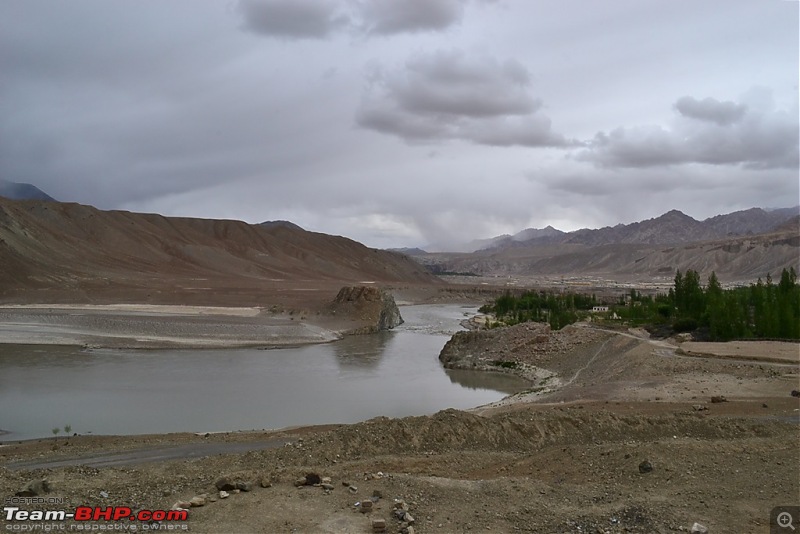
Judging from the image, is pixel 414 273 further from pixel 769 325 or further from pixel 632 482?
pixel 632 482

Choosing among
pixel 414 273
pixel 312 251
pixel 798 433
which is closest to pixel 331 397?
pixel 798 433

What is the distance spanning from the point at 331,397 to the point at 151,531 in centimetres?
2025

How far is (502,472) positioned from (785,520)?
16.4 feet

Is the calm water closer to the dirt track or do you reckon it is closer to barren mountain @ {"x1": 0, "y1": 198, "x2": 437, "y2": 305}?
the dirt track

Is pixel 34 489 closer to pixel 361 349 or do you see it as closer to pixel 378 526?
pixel 378 526

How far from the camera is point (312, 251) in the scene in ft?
552

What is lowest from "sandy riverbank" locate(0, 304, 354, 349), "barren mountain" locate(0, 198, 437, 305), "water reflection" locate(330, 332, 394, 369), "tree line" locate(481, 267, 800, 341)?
"water reflection" locate(330, 332, 394, 369)

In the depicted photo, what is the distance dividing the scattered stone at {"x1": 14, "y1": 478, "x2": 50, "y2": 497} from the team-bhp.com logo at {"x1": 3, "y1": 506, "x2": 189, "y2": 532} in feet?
2.14

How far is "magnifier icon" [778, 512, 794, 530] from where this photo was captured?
8.73 metres

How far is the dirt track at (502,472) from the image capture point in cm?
895

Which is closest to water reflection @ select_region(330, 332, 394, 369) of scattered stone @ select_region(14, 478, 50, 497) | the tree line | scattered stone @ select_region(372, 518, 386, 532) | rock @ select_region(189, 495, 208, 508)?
the tree line

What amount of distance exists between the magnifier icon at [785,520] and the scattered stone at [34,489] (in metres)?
11.5

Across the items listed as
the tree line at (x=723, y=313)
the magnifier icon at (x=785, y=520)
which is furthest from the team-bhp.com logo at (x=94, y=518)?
the tree line at (x=723, y=313)

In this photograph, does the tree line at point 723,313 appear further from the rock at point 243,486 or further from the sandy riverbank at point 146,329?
the rock at point 243,486
